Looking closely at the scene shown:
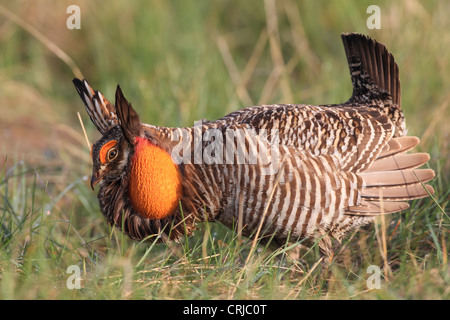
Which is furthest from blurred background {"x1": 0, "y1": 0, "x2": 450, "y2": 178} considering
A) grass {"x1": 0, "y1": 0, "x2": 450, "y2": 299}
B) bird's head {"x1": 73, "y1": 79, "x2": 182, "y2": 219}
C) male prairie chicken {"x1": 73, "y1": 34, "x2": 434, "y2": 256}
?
bird's head {"x1": 73, "y1": 79, "x2": 182, "y2": 219}

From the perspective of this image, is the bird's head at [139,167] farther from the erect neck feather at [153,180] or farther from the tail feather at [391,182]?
the tail feather at [391,182]

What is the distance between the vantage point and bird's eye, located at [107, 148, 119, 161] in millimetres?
3627

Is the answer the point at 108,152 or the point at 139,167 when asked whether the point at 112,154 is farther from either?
the point at 139,167

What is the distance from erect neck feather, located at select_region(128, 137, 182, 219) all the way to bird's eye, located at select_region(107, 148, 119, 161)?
11 cm

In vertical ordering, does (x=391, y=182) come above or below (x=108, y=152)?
below

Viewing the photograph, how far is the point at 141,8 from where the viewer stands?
736 centimetres

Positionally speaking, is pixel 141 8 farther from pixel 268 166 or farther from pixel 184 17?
pixel 268 166

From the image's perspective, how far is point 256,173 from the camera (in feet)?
11.6

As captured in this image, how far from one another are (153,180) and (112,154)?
0.29 meters

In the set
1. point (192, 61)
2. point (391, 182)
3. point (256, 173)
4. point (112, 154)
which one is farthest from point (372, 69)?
point (192, 61)

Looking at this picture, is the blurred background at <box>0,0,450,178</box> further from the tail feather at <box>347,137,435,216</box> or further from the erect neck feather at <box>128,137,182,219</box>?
the erect neck feather at <box>128,137,182,219</box>

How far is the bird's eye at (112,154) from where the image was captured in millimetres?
3627

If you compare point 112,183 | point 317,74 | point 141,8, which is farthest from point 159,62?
point 112,183

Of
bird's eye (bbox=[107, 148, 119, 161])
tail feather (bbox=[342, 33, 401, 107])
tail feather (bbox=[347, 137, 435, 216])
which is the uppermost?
tail feather (bbox=[342, 33, 401, 107])
